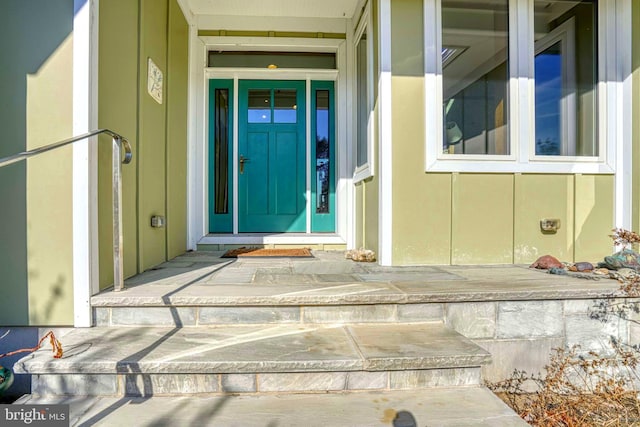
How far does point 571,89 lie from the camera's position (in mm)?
2846

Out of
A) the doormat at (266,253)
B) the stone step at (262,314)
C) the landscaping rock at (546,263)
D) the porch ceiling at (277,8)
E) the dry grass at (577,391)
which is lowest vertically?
the dry grass at (577,391)

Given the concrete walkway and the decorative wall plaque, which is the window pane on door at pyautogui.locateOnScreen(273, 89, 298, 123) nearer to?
the decorative wall plaque

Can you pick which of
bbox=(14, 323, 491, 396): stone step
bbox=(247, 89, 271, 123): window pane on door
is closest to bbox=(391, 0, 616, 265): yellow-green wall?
bbox=(14, 323, 491, 396): stone step

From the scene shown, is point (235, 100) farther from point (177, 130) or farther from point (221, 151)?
point (177, 130)

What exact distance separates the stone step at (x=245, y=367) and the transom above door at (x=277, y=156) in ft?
8.05

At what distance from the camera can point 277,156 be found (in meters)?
→ 3.97

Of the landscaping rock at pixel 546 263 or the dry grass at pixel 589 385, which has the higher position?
the landscaping rock at pixel 546 263

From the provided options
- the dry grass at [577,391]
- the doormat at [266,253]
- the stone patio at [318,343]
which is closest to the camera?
the stone patio at [318,343]

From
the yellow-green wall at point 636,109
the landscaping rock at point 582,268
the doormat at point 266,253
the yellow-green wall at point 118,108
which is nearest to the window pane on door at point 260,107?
the doormat at point 266,253

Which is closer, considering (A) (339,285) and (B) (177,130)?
(A) (339,285)

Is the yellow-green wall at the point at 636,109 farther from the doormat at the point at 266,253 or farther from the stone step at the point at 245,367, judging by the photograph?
the doormat at the point at 266,253

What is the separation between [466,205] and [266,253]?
6.02ft

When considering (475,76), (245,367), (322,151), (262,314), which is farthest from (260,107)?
(245,367)

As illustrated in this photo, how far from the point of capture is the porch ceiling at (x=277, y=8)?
3445 mm
